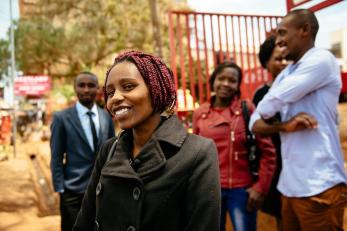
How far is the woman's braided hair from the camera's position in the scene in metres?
1.32

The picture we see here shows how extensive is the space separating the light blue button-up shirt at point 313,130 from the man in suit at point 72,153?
181cm

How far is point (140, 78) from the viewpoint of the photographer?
132 centimetres

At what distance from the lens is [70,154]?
3164 mm

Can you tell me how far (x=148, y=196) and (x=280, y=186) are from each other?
Result: 1111 mm

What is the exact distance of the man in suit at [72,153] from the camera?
3.12 m

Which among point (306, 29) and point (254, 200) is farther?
point (254, 200)

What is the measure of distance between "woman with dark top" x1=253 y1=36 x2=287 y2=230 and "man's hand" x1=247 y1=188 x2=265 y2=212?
0.08 m

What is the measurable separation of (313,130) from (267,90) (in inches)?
35.7

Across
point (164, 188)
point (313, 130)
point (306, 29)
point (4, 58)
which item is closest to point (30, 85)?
point (4, 58)

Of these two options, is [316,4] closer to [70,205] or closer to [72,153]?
[72,153]

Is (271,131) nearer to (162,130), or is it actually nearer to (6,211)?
(162,130)

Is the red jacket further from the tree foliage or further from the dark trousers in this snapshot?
the tree foliage

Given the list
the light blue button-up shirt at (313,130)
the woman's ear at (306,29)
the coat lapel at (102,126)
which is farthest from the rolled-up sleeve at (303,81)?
the coat lapel at (102,126)

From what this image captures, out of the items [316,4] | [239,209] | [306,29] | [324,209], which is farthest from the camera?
[316,4]
